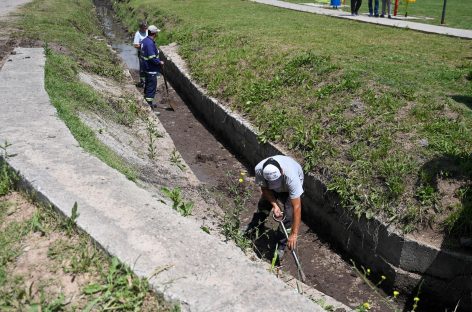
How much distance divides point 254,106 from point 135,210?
5658 millimetres

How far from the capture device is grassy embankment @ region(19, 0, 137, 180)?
21.4 ft

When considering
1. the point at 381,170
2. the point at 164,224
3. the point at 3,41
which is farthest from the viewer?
the point at 3,41

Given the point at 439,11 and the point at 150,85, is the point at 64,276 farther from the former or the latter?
the point at 439,11

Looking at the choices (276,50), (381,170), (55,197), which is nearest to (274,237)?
(381,170)

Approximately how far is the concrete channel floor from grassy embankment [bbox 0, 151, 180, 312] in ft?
0.33

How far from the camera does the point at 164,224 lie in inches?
164

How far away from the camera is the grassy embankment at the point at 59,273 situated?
10.8ft

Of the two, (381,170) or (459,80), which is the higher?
(459,80)

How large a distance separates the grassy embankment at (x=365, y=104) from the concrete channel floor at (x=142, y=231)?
116 inches

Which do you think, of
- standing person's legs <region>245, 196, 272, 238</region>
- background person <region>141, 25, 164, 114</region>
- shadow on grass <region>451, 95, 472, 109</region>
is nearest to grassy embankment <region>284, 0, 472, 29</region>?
shadow on grass <region>451, 95, 472, 109</region>

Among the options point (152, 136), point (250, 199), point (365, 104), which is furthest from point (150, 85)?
point (365, 104)

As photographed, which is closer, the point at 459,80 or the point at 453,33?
the point at 459,80

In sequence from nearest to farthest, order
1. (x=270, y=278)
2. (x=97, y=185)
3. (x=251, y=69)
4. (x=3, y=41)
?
(x=270, y=278)
(x=97, y=185)
(x=251, y=69)
(x=3, y=41)

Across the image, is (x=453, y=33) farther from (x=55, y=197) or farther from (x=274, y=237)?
(x=55, y=197)
